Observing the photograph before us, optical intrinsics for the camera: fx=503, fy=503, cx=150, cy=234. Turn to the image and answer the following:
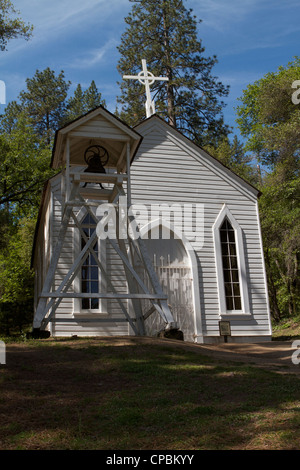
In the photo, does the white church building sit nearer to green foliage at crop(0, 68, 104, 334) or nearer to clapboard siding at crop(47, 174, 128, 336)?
clapboard siding at crop(47, 174, 128, 336)

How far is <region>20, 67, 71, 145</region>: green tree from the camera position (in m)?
44.2

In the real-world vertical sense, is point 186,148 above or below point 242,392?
above

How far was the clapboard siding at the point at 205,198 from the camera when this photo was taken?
15266 mm

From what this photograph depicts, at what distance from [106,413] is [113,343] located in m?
4.28

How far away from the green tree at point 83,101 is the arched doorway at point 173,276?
3103 cm

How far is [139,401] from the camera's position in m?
6.56

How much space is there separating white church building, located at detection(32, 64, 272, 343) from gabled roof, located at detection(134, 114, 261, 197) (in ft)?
0.11

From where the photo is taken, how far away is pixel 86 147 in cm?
1270

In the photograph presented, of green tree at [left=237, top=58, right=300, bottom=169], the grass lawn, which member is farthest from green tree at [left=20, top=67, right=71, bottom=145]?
the grass lawn

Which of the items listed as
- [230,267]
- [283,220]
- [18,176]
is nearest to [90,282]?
→ [230,267]

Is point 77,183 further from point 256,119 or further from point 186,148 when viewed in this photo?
point 256,119

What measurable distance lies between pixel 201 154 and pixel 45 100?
3160 cm
